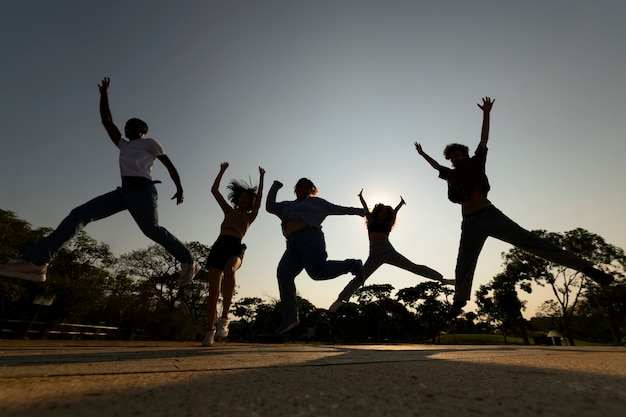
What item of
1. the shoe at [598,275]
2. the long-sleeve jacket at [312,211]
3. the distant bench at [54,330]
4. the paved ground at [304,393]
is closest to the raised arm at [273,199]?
the long-sleeve jacket at [312,211]

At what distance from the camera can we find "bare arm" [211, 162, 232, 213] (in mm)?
5457

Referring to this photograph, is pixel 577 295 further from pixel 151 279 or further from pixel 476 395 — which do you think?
pixel 151 279

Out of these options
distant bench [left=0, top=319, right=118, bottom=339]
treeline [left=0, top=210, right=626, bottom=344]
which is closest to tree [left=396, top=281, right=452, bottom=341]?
treeline [left=0, top=210, right=626, bottom=344]

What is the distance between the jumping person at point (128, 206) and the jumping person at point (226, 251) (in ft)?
2.66

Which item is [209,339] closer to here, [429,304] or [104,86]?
[104,86]

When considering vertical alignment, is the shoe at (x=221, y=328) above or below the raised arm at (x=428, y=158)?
below

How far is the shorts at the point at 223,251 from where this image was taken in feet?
16.5

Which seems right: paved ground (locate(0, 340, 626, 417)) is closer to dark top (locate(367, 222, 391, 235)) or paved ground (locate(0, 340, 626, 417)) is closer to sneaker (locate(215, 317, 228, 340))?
sneaker (locate(215, 317, 228, 340))

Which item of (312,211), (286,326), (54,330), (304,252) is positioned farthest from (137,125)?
(54,330)

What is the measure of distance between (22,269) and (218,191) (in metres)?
2.69

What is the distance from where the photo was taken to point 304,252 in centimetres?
454

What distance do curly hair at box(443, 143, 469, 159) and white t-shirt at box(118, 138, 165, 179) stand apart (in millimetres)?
3854

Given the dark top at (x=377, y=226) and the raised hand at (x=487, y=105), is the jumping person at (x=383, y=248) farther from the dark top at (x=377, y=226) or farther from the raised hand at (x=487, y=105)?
the raised hand at (x=487, y=105)

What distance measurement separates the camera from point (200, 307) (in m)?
40.1
